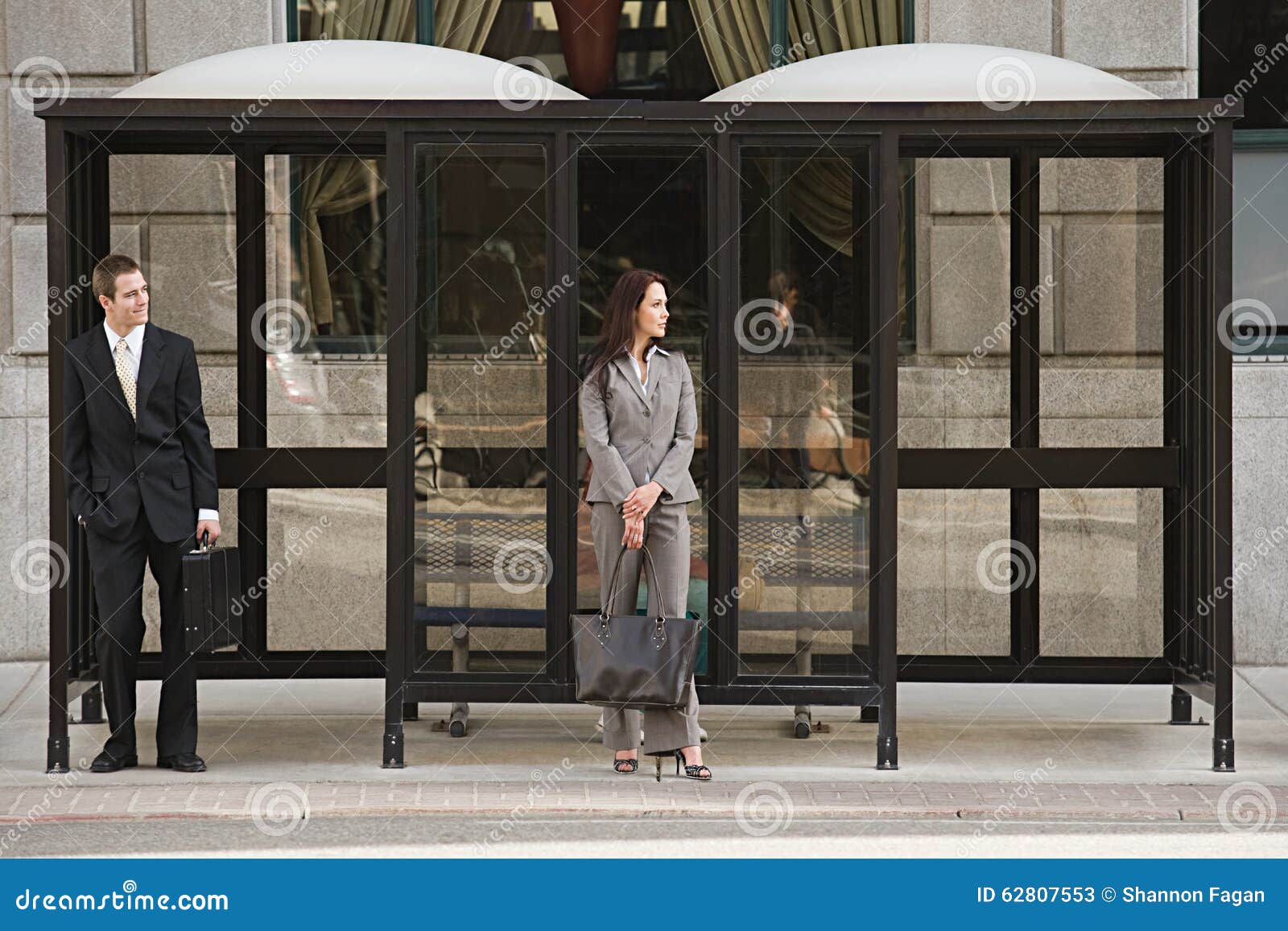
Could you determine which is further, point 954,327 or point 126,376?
point 954,327

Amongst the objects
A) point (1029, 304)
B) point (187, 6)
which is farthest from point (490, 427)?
point (187, 6)

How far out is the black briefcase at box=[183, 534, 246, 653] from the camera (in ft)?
22.6

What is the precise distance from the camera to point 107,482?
Result: 22.9ft

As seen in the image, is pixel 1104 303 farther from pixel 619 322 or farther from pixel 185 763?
pixel 185 763

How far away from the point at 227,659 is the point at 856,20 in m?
5.70

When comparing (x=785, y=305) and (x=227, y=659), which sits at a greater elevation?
(x=785, y=305)

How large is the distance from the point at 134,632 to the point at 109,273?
1.49m

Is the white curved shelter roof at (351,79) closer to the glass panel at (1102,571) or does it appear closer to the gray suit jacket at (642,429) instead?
the gray suit jacket at (642,429)

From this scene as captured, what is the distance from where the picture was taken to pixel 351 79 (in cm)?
745

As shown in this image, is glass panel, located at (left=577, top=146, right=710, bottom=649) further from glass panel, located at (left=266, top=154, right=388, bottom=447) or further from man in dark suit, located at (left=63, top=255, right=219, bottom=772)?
glass panel, located at (left=266, top=154, right=388, bottom=447)

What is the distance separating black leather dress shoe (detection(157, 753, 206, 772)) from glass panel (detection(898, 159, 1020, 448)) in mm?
4537

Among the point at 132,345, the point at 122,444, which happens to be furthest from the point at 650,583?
the point at 132,345

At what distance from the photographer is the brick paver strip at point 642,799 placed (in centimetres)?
652
